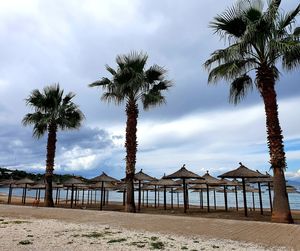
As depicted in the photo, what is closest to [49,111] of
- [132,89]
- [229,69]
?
[132,89]

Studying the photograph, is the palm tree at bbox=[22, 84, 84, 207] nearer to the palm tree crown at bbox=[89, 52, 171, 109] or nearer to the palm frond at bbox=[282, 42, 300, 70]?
the palm tree crown at bbox=[89, 52, 171, 109]

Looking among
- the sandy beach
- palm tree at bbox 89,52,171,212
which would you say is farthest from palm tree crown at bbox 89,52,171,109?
the sandy beach

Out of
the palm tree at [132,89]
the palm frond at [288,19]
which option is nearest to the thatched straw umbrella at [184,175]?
the palm tree at [132,89]

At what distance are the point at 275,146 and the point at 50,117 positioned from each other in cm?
1622

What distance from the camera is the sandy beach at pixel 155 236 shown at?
25.9 feet

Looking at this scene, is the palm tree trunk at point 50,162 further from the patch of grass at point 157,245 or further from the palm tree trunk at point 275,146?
the patch of grass at point 157,245

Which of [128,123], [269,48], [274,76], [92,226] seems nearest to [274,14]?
[269,48]

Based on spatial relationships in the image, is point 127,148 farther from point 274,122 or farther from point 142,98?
point 274,122

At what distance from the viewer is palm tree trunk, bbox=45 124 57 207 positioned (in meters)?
24.0

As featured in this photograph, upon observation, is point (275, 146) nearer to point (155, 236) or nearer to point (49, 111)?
point (155, 236)

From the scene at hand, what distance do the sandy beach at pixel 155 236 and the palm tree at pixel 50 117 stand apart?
13.1 meters

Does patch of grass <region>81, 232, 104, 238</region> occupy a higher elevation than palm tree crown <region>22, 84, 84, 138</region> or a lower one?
lower

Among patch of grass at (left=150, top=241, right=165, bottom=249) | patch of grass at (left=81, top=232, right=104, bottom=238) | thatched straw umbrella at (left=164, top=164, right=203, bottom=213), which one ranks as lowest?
patch of grass at (left=150, top=241, right=165, bottom=249)

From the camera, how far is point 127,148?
19328 millimetres
